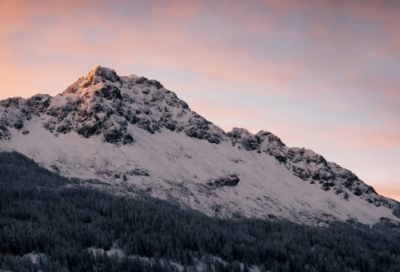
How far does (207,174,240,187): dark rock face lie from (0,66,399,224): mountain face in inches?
10.2

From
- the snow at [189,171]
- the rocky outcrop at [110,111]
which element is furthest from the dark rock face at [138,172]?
the rocky outcrop at [110,111]

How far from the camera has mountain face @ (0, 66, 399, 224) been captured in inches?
2186

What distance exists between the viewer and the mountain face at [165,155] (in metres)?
55.5

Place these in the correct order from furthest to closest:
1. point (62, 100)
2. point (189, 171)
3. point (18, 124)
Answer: point (62, 100), point (189, 171), point (18, 124)

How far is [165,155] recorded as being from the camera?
2667 inches

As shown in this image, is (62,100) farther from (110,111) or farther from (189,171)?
(189,171)

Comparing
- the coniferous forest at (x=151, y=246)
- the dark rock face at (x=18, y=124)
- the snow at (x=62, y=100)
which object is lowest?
the coniferous forest at (x=151, y=246)

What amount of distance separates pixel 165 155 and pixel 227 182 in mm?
15354

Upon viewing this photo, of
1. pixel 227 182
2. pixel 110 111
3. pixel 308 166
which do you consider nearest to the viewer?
pixel 227 182

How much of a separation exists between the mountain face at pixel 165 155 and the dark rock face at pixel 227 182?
0.85ft

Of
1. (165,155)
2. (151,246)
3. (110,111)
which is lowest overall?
(151,246)

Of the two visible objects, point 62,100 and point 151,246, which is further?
point 62,100

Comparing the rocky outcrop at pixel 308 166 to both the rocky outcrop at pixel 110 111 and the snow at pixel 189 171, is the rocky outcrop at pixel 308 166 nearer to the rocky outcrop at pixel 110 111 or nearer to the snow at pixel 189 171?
the snow at pixel 189 171

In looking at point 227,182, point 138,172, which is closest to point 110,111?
point 138,172
